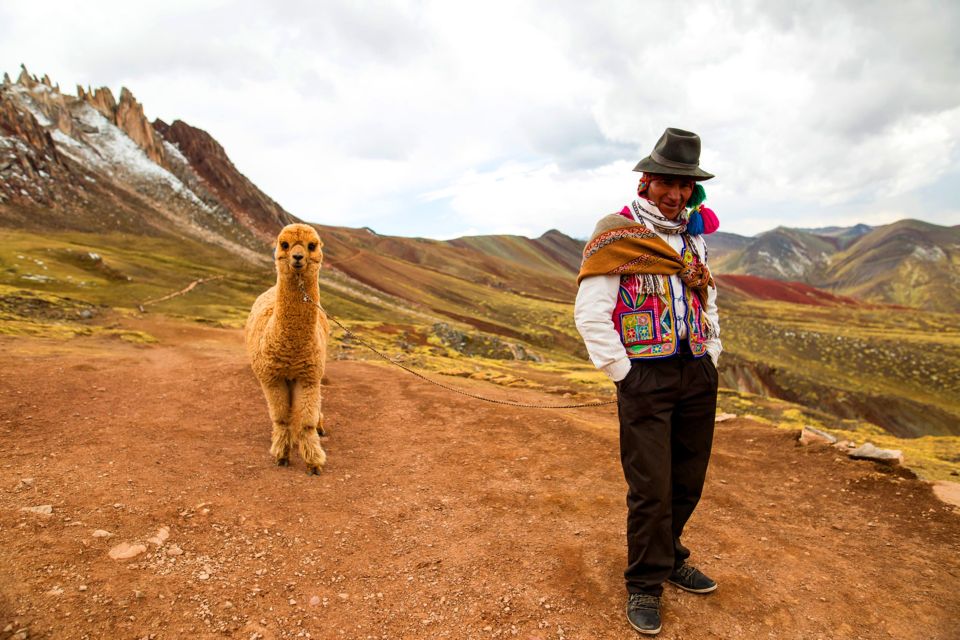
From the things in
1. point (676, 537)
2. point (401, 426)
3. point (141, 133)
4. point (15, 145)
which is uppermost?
point (141, 133)

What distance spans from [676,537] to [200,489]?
5244mm

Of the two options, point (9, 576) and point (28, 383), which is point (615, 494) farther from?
point (28, 383)

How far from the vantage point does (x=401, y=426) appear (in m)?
9.57

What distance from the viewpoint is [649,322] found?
12.7 ft

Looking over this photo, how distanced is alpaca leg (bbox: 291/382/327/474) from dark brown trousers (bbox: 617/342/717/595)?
468cm

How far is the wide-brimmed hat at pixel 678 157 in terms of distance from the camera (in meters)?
3.92

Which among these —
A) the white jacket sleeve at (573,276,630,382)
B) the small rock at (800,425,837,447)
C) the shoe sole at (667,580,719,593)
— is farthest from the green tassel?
the small rock at (800,425,837,447)

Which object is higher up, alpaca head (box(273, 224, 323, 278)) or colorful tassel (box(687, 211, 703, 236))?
colorful tassel (box(687, 211, 703, 236))

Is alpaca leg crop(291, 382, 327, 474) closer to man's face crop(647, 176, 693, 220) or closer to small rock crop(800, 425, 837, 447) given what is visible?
man's face crop(647, 176, 693, 220)

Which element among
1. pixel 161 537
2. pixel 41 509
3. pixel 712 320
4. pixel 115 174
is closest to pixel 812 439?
pixel 712 320

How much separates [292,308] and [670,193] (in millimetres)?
5251

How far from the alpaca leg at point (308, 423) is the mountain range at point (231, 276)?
15.6 meters

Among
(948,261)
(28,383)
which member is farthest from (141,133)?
(948,261)

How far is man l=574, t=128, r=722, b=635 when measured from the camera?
3797 millimetres
